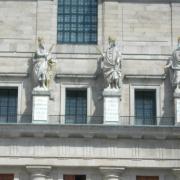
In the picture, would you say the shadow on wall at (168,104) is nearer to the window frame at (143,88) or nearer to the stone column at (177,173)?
the window frame at (143,88)

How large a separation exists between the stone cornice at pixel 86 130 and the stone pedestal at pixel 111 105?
78 cm

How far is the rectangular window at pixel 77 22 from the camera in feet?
127

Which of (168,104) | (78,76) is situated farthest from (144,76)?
(78,76)

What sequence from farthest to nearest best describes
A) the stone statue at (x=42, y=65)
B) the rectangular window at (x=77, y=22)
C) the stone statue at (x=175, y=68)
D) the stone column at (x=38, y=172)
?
the rectangular window at (x=77, y=22)
the stone statue at (x=175, y=68)
the stone statue at (x=42, y=65)
the stone column at (x=38, y=172)

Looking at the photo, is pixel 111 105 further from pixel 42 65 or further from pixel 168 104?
pixel 42 65

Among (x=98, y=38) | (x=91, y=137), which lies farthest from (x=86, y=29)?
(x=91, y=137)

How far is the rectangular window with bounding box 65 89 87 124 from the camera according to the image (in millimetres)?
37250

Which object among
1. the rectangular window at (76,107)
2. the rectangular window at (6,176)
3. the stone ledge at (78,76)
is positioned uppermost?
the stone ledge at (78,76)

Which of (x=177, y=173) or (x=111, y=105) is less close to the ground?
(x=111, y=105)

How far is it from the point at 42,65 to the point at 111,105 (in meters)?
4.05

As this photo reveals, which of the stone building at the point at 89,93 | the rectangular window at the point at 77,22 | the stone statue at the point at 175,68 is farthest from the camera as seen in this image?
the rectangular window at the point at 77,22

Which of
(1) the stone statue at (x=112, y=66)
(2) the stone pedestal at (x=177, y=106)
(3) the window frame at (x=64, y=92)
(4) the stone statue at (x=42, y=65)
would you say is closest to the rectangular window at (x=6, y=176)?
(3) the window frame at (x=64, y=92)

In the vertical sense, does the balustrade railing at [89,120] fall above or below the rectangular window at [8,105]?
below

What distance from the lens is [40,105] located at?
36312mm
